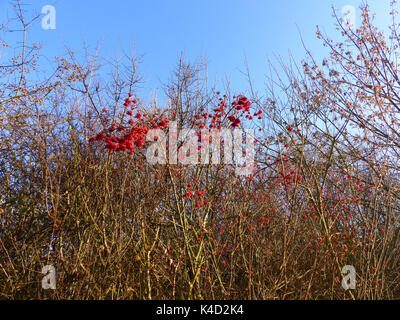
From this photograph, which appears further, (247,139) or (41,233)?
(247,139)

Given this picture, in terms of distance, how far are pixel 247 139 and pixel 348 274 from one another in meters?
2.53

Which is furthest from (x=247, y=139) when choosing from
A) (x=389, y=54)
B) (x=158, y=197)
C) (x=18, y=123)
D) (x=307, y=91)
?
(x=18, y=123)

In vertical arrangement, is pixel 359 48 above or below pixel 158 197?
above

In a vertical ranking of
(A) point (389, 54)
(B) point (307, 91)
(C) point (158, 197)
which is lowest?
(C) point (158, 197)

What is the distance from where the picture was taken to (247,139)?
528cm
